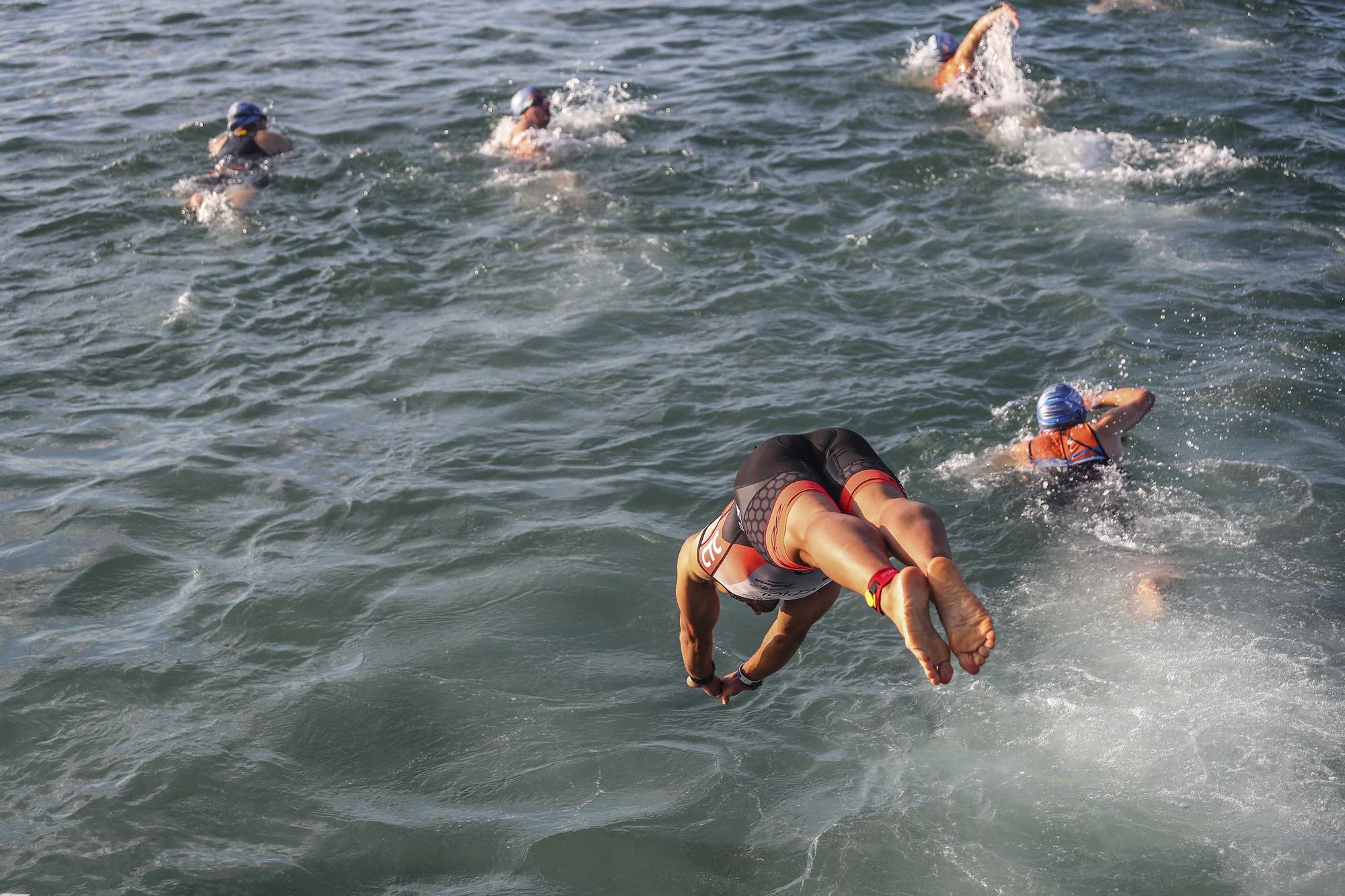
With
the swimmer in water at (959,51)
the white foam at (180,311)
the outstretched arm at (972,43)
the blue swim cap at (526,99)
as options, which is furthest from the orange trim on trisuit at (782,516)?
the outstretched arm at (972,43)

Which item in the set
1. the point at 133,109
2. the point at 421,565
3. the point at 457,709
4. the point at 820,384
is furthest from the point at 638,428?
the point at 133,109

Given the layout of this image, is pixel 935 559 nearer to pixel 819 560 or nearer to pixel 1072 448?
pixel 819 560

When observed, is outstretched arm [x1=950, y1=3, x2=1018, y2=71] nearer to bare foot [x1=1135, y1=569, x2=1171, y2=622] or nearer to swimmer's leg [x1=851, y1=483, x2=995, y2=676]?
bare foot [x1=1135, y1=569, x2=1171, y2=622]

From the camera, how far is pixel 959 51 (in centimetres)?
1758

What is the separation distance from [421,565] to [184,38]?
1758cm

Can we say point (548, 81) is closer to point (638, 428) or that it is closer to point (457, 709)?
point (638, 428)

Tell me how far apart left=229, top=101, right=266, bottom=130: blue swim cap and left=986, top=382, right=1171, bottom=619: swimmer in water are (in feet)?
36.6

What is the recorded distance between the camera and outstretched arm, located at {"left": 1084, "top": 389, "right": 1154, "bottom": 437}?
945 centimetres

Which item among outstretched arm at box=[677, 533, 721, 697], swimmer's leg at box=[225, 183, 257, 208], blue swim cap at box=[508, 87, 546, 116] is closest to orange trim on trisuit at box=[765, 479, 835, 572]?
outstretched arm at box=[677, 533, 721, 697]

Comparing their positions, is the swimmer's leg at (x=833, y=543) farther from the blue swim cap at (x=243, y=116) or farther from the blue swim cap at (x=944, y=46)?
the blue swim cap at (x=944, y=46)

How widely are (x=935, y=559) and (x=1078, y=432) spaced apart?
5085mm

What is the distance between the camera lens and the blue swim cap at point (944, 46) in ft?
60.0

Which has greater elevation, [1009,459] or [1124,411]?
[1124,411]

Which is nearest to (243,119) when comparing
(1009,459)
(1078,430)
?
(1009,459)
